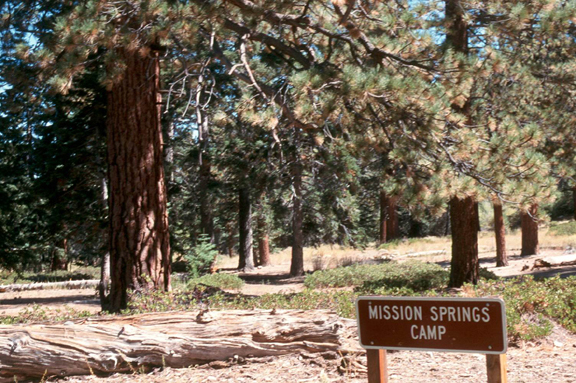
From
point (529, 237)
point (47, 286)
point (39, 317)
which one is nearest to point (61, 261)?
point (47, 286)

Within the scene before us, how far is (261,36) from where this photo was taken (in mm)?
8891

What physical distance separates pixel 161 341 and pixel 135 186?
123 inches

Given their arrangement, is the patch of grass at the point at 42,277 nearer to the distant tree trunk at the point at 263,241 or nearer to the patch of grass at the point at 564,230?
the distant tree trunk at the point at 263,241

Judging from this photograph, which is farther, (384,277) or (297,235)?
(297,235)

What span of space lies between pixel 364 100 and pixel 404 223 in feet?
119

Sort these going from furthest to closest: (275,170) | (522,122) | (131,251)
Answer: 1. (275,170)
2. (522,122)
3. (131,251)

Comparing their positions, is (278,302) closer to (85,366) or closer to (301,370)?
(301,370)

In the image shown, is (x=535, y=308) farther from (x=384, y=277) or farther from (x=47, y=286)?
(x=47, y=286)

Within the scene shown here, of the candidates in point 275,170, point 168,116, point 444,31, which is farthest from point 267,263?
point 444,31

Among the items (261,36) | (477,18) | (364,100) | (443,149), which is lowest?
(443,149)

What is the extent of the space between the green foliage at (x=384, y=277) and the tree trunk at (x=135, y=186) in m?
5.14

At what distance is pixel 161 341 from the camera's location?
6.16m

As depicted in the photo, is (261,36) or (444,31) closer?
(261,36)

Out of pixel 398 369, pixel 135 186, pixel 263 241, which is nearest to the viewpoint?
pixel 398 369
